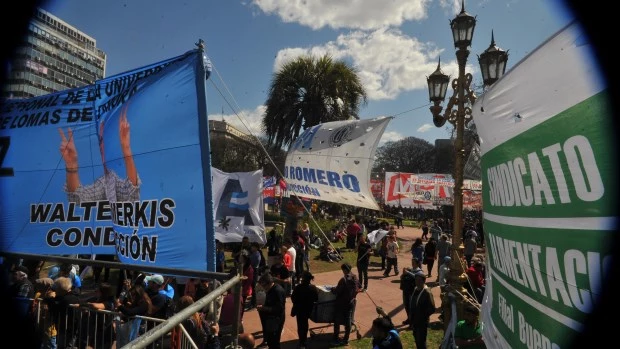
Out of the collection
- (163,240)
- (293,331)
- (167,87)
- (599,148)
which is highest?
(167,87)

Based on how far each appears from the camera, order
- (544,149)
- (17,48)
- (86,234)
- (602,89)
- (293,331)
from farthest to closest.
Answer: (293,331) → (17,48) → (86,234) → (544,149) → (602,89)

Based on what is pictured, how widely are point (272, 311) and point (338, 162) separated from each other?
2968 mm

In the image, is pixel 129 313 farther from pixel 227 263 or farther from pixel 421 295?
pixel 227 263

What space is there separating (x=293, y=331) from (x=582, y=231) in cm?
799

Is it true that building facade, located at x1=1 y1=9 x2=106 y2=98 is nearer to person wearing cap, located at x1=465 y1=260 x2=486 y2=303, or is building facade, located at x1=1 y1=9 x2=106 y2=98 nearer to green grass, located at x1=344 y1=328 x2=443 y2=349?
green grass, located at x1=344 y1=328 x2=443 y2=349

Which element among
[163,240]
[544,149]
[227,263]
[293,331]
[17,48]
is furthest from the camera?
[227,263]

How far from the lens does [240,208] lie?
38.3ft

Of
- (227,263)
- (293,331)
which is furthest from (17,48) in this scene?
(227,263)

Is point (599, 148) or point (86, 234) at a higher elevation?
point (599, 148)

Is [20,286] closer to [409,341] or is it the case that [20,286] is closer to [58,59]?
[409,341]

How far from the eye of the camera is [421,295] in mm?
7016

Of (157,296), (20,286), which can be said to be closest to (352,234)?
(157,296)

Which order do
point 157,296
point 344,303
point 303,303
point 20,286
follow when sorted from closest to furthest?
point 20,286 < point 157,296 < point 303,303 < point 344,303

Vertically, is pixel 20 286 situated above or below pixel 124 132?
below
